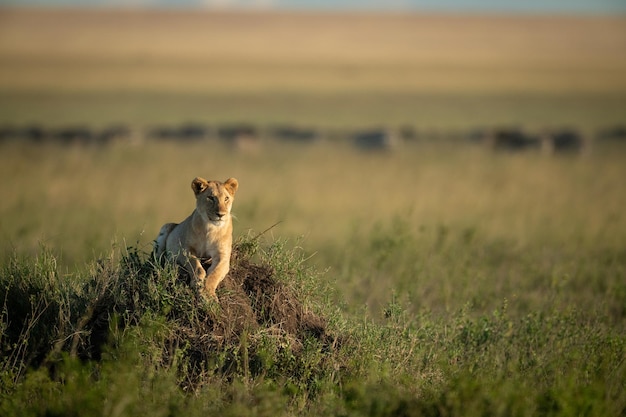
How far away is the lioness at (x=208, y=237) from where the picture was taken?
8.00 m

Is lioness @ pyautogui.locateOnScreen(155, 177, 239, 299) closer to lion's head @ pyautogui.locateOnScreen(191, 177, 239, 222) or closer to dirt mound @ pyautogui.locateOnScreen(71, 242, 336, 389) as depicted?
lion's head @ pyautogui.locateOnScreen(191, 177, 239, 222)

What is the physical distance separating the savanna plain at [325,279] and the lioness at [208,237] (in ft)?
0.62

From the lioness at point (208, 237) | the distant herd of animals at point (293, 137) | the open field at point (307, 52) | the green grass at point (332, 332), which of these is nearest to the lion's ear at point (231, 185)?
the lioness at point (208, 237)

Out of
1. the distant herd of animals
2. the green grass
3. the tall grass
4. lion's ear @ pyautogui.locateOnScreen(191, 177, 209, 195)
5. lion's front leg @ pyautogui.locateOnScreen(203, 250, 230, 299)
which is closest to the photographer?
the tall grass

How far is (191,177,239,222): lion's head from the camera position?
314 inches

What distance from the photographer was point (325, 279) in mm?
9523

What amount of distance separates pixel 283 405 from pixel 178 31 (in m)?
146

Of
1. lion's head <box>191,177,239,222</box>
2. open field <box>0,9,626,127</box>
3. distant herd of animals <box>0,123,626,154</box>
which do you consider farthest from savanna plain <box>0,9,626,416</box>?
open field <box>0,9,626,127</box>

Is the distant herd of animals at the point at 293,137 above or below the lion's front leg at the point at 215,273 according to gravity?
below

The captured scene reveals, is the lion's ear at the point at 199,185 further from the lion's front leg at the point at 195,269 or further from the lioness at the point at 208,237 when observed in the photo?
the lion's front leg at the point at 195,269

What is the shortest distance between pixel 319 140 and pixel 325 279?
26.7 metres

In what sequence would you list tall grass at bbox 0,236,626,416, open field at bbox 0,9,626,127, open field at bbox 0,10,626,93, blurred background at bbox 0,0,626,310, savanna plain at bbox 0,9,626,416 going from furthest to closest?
open field at bbox 0,10,626,93 → open field at bbox 0,9,626,127 → blurred background at bbox 0,0,626,310 → savanna plain at bbox 0,9,626,416 → tall grass at bbox 0,236,626,416

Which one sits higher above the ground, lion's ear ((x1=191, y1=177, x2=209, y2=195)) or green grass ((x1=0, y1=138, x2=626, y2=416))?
lion's ear ((x1=191, y1=177, x2=209, y2=195))

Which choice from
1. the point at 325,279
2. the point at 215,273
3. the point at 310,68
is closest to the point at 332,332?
the point at 325,279
